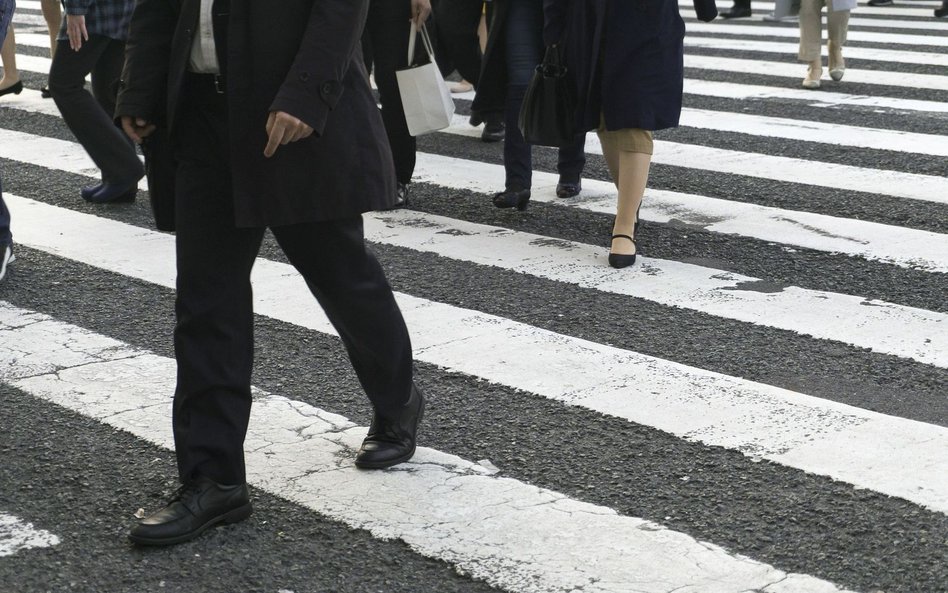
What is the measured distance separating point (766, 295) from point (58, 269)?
282cm

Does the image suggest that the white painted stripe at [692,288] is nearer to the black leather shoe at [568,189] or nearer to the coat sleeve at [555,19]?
the black leather shoe at [568,189]

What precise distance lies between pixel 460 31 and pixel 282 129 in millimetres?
4669

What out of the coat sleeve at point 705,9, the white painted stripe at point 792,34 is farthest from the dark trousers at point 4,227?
the white painted stripe at point 792,34

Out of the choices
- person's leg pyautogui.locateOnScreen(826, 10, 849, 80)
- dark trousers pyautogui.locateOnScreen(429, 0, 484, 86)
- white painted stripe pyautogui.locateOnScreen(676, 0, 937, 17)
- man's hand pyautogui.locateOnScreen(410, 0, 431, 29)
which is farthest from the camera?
white painted stripe pyautogui.locateOnScreen(676, 0, 937, 17)

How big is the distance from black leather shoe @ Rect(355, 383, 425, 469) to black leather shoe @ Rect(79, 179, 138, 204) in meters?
3.78

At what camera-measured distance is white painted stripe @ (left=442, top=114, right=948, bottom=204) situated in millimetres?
6902

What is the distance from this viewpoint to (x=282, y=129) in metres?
3.08

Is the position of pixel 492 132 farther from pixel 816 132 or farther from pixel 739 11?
pixel 739 11

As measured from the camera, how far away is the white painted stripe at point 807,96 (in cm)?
920

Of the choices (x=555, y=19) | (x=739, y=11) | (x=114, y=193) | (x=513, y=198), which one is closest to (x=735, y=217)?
(x=513, y=198)

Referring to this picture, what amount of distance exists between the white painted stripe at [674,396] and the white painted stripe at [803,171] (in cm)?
273

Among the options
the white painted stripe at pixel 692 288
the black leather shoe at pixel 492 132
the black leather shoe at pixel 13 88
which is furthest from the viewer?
the black leather shoe at pixel 13 88

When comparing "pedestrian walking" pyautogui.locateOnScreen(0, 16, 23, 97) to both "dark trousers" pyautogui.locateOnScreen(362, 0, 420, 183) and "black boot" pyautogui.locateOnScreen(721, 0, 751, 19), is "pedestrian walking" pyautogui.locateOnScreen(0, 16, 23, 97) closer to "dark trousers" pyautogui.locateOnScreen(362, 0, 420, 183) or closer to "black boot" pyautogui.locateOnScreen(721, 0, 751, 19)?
"dark trousers" pyautogui.locateOnScreen(362, 0, 420, 183)

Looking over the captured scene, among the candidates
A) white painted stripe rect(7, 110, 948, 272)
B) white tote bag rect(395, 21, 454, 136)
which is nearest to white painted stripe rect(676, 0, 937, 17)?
white painted stripe rect(7, 110, 948, 272)
